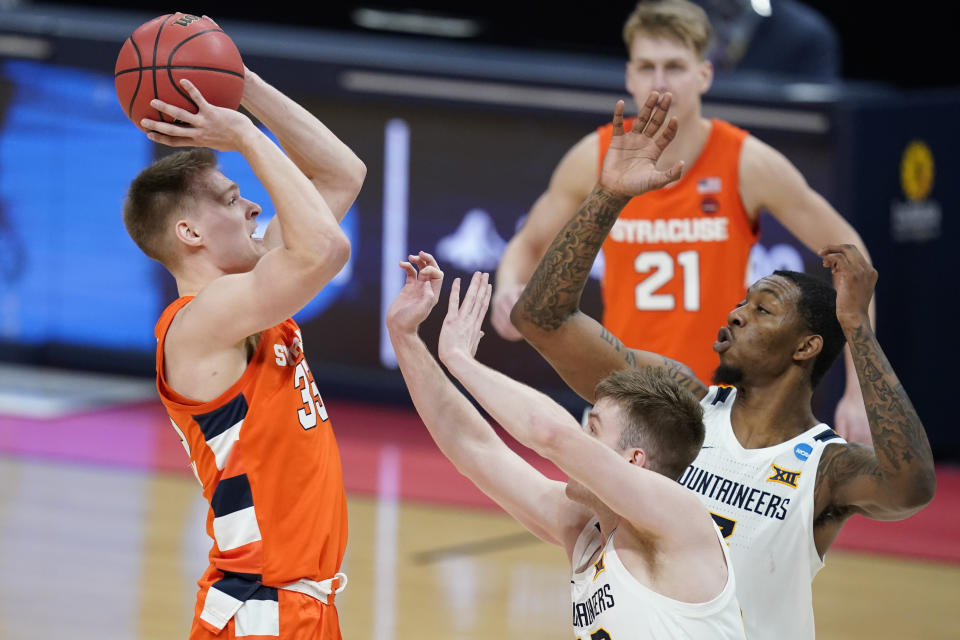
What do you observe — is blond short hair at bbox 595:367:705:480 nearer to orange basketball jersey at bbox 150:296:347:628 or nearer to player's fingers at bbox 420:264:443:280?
player's fingers at bbox 420:264:443:280

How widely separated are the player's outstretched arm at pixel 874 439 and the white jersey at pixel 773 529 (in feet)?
0.23

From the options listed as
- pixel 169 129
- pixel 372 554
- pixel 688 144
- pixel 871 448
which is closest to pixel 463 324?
pixel 169 129

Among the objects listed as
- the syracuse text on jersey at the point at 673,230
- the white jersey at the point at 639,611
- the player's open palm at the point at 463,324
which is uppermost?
the syracuse text on jersey at the point at 673,230

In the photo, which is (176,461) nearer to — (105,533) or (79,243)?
(105,533)

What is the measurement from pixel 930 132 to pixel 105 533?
17.7 ft

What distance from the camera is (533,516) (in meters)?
3.34

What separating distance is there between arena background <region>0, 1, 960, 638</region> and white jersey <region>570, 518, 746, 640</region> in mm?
4346

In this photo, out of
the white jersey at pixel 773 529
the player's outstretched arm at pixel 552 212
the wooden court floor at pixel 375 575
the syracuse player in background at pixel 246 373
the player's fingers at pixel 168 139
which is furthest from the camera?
the wooden court floor at pixel 375 575

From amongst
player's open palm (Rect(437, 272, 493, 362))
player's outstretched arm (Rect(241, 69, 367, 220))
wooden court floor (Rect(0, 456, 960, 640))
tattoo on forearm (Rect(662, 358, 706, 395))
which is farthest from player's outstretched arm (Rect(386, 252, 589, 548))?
wooden court floor (Rect(0, 456, 960, 640))

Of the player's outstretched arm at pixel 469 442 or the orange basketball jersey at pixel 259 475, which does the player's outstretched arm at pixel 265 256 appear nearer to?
the orange basketball jersey at pixel 259 475

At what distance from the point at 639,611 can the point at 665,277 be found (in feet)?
7.36

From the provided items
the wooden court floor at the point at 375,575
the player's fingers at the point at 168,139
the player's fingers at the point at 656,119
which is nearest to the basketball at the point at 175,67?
the player's fingers at the point at 168,139

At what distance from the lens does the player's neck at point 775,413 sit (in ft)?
11.2

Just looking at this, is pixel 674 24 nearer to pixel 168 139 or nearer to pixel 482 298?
pixel 482 298
